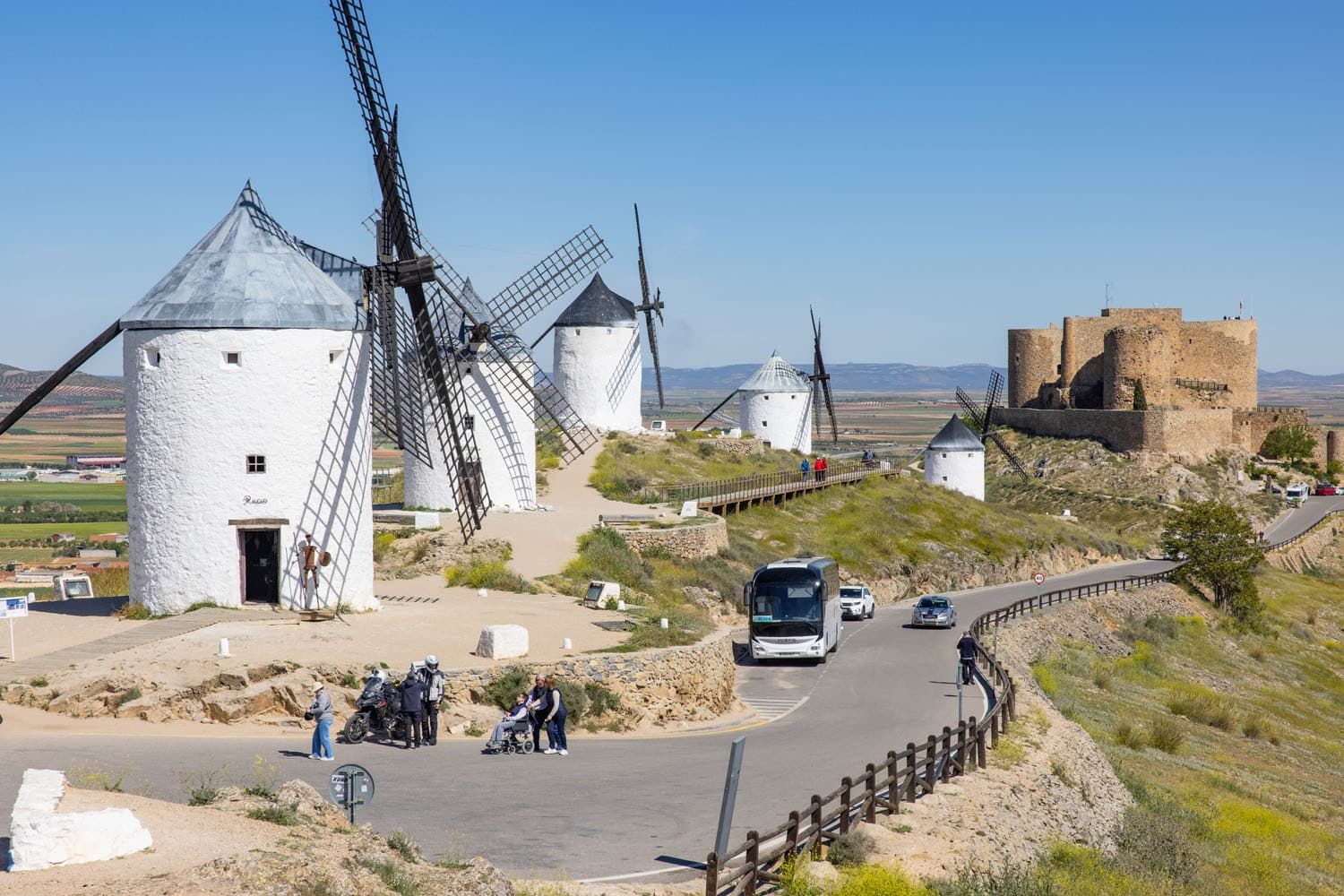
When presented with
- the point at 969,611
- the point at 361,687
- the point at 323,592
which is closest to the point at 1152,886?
the point at 361,687

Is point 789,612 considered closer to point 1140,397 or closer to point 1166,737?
point 1166,737

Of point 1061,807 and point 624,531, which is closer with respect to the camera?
point 1061,807

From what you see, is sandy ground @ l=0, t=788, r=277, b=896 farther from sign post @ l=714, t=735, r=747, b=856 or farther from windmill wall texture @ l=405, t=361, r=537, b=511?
windmill wall texture @ l=405, t=361, r=537, b=511

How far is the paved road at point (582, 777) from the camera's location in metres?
15.4

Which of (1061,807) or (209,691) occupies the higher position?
(209,691)

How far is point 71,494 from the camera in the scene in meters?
107

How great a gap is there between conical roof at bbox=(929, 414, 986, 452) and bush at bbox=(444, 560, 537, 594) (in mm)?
41835

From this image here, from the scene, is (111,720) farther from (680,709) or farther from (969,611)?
(969,611)

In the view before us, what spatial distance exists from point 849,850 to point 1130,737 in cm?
1648

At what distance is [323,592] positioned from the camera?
2728 cm

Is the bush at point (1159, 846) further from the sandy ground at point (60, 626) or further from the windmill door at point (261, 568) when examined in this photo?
the sandy ground at point (60, 626)

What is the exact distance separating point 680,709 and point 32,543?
56.9 metres

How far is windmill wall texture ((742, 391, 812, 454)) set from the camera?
2894 inches

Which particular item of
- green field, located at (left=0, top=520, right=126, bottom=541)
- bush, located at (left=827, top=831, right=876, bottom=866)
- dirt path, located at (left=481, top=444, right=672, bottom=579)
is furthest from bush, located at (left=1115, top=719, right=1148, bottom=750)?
green field, located at (left=0, top=520, right=126, bottom=541)
